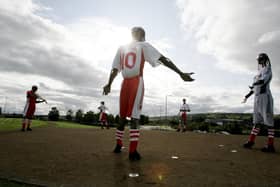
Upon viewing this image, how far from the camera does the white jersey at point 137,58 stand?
4.63m

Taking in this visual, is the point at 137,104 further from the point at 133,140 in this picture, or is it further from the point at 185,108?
the point at 185,108

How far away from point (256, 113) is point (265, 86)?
80 cm

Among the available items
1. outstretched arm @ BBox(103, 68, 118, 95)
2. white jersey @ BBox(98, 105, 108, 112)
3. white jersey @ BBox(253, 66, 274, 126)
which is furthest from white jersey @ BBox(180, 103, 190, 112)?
outstretched arm @ BBox(103, 68, 118, 95)

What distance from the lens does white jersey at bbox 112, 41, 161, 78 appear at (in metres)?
4.63

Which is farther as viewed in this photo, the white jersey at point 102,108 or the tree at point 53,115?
the tree at point 53,115

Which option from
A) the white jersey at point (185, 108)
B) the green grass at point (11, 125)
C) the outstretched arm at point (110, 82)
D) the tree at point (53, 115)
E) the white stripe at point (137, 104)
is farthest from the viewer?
the tree at point (53, 115)

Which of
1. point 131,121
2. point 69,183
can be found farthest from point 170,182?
point 131,121

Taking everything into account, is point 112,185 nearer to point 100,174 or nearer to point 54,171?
point 100,174

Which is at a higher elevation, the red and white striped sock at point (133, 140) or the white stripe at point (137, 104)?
the white stripe at point (137, 104)

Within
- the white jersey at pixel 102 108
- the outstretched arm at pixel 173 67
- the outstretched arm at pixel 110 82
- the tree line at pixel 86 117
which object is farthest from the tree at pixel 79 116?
the outstretched arm at pixel 173 67

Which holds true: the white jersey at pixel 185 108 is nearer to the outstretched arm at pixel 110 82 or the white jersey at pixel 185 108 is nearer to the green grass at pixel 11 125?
the green grass at pixel 11 125

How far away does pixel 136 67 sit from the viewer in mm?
4637

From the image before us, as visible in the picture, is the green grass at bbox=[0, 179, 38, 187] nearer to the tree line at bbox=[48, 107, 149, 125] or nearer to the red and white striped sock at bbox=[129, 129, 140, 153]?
the red and white striped sock at bbox=[129, 129, 140, 153]

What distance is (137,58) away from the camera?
468 centimetres
